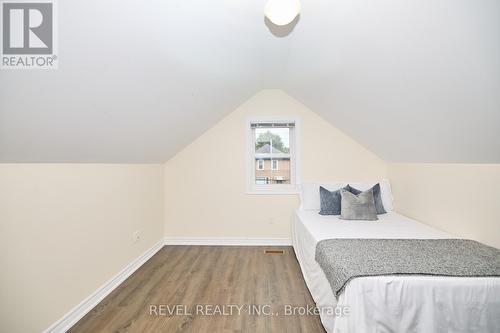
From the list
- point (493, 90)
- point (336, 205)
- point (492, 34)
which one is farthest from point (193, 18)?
point (336, 205)

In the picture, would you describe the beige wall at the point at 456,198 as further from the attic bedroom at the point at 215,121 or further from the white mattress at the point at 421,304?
the white mattress at the point at 421,304

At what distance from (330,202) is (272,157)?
45.2 inches

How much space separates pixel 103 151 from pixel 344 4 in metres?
2.04

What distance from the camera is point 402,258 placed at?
61.2 inches

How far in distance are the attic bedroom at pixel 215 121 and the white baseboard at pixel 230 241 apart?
15cm

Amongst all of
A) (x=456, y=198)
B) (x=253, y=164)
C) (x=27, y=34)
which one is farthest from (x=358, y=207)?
(x=27, y=34)

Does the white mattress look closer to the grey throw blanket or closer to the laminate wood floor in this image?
the grey throw blanket

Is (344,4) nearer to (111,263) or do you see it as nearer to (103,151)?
(103,151)

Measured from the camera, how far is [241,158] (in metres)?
3.54

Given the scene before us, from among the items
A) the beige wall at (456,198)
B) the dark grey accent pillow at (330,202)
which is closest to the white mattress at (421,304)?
the beige wall at (456,198)

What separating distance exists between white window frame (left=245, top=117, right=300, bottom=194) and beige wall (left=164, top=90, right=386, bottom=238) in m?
0.06

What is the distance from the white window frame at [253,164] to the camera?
352cm

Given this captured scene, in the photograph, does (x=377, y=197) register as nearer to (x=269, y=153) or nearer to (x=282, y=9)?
(x=269, y=153)

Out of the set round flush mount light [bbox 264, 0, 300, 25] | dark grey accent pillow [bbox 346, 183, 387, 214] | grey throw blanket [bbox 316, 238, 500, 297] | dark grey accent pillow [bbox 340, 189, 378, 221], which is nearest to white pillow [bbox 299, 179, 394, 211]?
dark grey accent pillow [bbox 346, 183, 387, 214]
